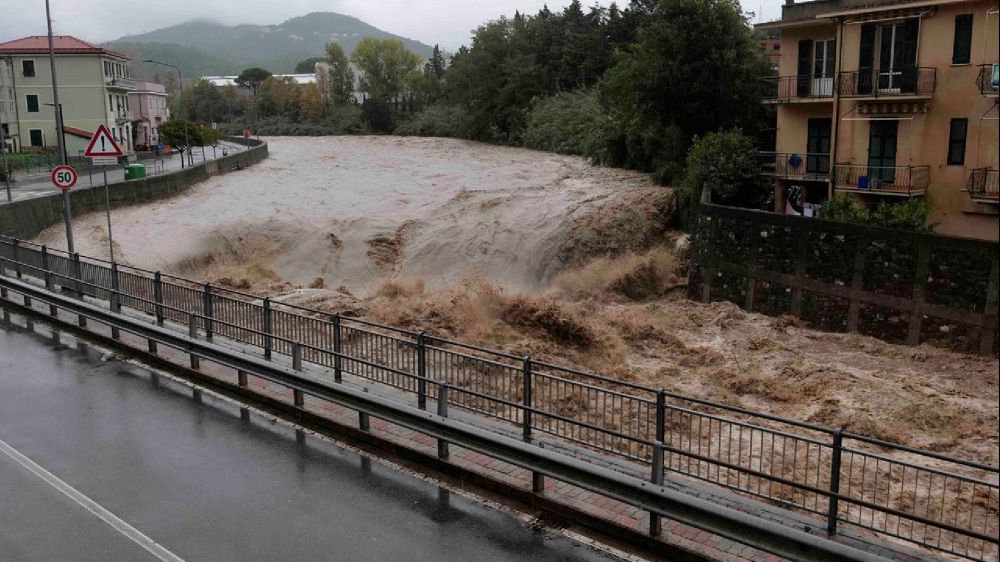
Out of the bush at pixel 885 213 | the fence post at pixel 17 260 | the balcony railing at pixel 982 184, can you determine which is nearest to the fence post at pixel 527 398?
the fence post at pixel 17 260

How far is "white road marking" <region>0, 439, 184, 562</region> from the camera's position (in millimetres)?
7855

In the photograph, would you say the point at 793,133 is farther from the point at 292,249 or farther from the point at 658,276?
the point at 292,249

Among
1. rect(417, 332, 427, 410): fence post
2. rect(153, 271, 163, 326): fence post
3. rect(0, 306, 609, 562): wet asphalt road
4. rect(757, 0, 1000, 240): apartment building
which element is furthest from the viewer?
rect(757, 0, 1000, 240): apartment building

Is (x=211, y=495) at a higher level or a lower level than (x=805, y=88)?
lower

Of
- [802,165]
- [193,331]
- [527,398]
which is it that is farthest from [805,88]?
[527,398]

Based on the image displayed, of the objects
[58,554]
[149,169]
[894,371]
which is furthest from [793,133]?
[149,169]

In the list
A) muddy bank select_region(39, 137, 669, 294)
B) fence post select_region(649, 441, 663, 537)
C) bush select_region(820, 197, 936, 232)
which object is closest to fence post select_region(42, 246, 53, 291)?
muddy bank select_region(39, 137, 669, 294)

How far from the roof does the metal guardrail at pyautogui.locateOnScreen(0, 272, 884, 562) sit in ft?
208

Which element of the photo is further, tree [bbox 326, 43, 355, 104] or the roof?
tree [bbox 326, 43, 355, 104]

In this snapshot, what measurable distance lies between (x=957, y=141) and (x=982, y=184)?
2154 mm

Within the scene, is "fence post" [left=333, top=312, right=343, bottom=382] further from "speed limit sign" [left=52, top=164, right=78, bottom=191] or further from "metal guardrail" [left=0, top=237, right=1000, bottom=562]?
"speed limit sign" [left=52, top=164, right=78, bottom=191]

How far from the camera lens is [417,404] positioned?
35.3 ft

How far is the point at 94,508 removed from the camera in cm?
875

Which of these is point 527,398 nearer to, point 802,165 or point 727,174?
point 802,165
